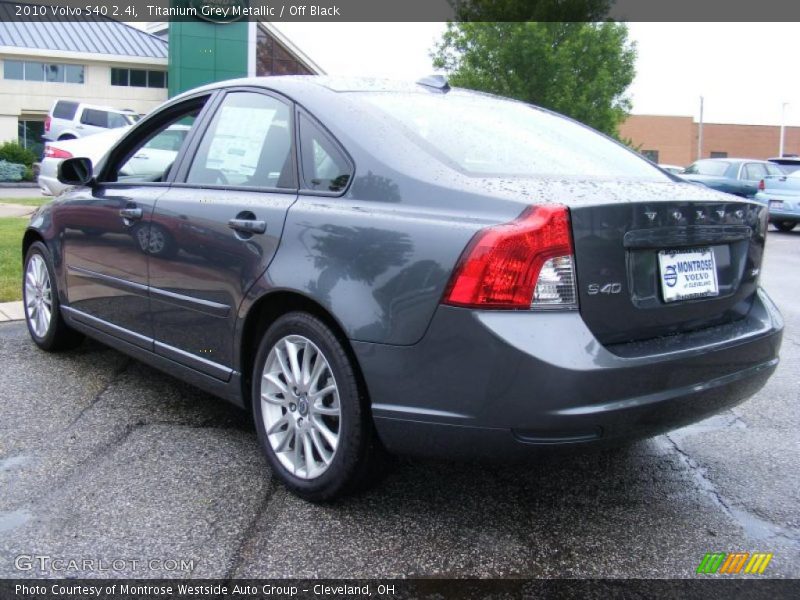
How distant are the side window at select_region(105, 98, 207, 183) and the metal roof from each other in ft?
156

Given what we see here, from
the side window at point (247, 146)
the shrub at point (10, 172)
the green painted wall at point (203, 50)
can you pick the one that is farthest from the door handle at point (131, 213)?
the green painted wall at point (203, 50)

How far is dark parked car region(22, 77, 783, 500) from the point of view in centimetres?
249

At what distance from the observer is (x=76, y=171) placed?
447cm

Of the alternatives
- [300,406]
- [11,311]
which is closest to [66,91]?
[11,311]

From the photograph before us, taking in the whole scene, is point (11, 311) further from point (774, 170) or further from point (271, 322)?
point (774, 170)

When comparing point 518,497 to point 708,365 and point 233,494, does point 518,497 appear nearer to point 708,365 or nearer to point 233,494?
point 708,365

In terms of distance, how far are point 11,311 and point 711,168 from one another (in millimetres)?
17005

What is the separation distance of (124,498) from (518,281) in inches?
67.8

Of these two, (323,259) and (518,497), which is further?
(518,497)

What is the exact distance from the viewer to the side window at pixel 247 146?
3.34m

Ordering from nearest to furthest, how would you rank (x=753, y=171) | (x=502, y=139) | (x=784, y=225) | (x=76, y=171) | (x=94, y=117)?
(x=502, y=139)
(x=76, y=171)
(x=784, y=225)
(x=753, y=171)
(x=94, y=117)

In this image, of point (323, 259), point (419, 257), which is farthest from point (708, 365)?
point (323, 259)

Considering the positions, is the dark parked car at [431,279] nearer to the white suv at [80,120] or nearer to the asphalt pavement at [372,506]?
the asphalt pavement at [372,506]

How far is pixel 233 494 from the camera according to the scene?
10.3 feet
